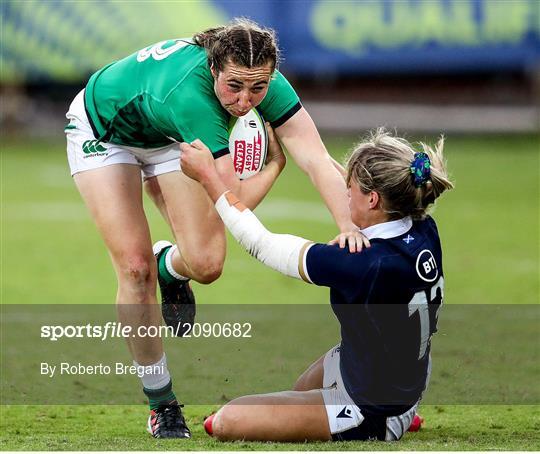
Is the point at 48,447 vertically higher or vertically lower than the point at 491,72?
higher

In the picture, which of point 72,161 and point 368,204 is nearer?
point 368,204

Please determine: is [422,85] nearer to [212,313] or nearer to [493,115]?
[493,115]

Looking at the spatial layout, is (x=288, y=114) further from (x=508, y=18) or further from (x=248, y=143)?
(x=508, y=18)

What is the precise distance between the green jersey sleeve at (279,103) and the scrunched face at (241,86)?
14.8 inches

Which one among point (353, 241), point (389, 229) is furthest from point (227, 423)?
point (389, 229)

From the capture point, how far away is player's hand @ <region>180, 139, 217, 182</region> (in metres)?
5.17

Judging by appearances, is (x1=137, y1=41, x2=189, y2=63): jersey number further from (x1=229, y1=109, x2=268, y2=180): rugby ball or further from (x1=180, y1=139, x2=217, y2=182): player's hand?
(x1=180, y1=139, x2=217, y2=182): player's hand

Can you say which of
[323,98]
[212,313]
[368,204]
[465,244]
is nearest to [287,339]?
[212,313]

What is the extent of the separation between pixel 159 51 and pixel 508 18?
17.3m

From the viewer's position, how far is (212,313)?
9141mm

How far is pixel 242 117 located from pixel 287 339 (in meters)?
2.66

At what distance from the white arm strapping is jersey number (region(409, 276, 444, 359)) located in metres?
0.46

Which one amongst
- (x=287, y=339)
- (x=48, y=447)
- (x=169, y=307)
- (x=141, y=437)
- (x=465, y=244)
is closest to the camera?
(x=48, y=447)

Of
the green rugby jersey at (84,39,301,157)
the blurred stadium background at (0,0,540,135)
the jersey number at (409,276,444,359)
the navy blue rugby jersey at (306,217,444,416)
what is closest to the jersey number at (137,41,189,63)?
the green rugby jersey at (84,39,301,157)
